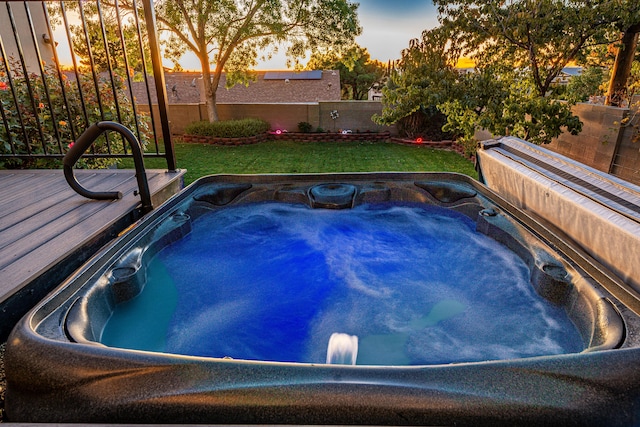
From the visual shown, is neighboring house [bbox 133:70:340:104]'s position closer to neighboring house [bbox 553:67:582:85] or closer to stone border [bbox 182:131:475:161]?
stone border [bbox 182:131:475:161]

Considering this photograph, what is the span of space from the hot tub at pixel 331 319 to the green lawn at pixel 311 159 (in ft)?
8.73

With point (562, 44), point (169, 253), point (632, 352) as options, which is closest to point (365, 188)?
point (169, 253)

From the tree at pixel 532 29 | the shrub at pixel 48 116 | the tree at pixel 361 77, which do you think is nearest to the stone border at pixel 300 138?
the tree at pixel 532 29

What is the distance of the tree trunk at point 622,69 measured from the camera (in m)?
4.64

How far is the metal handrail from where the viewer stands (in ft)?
6.53

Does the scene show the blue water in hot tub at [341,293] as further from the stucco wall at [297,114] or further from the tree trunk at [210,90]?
the tree trunk at [210,90]

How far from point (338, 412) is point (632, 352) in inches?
32.6

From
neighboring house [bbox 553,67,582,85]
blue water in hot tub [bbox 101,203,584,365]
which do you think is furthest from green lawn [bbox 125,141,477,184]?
blue water in hot tub [bbox 101,203,584,365]

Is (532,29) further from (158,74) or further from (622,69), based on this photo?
(158,74)

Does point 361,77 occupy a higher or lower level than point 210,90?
higher

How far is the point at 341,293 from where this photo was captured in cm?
232

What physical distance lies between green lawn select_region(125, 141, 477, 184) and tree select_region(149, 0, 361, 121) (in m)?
2.60

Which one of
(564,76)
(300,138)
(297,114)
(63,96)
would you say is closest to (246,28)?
(297,114)

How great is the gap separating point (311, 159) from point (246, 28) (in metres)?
4.74
